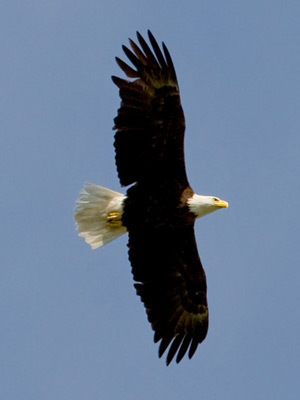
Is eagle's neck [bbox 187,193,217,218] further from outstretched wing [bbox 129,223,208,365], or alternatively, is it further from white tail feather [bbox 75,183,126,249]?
white tail feather [bbox 75,183,126,249]

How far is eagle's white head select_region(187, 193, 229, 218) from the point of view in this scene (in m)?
15.3

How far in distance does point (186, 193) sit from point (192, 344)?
1.94m

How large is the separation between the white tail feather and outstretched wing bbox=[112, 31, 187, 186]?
0.43m

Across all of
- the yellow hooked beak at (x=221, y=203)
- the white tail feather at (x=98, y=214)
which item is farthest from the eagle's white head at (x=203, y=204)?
the white tail feather at (x=98, y=214)

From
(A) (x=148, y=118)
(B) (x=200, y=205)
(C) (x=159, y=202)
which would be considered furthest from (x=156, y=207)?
(A) (x=148, y=118)

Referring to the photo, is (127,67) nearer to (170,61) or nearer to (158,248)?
(170,61)

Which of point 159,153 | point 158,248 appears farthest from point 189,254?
point 159,153

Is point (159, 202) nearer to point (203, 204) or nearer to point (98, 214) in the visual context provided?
point (203, 204)

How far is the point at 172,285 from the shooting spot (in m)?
15.9

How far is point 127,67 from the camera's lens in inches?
591

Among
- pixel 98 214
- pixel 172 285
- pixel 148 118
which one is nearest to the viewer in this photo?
pixel 148 118

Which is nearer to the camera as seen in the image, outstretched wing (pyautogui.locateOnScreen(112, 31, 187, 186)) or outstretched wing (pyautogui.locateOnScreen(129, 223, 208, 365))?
outstretched wing (pyautogui.locateOnScreen(112, 31, 187, 186))

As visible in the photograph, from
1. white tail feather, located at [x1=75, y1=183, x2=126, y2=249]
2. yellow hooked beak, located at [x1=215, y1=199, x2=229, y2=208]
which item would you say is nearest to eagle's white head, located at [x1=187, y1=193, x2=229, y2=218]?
yellow hooked beak, located at [x1=215, y1=199, x2=229, y2=208]

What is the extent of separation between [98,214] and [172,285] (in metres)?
1.32
